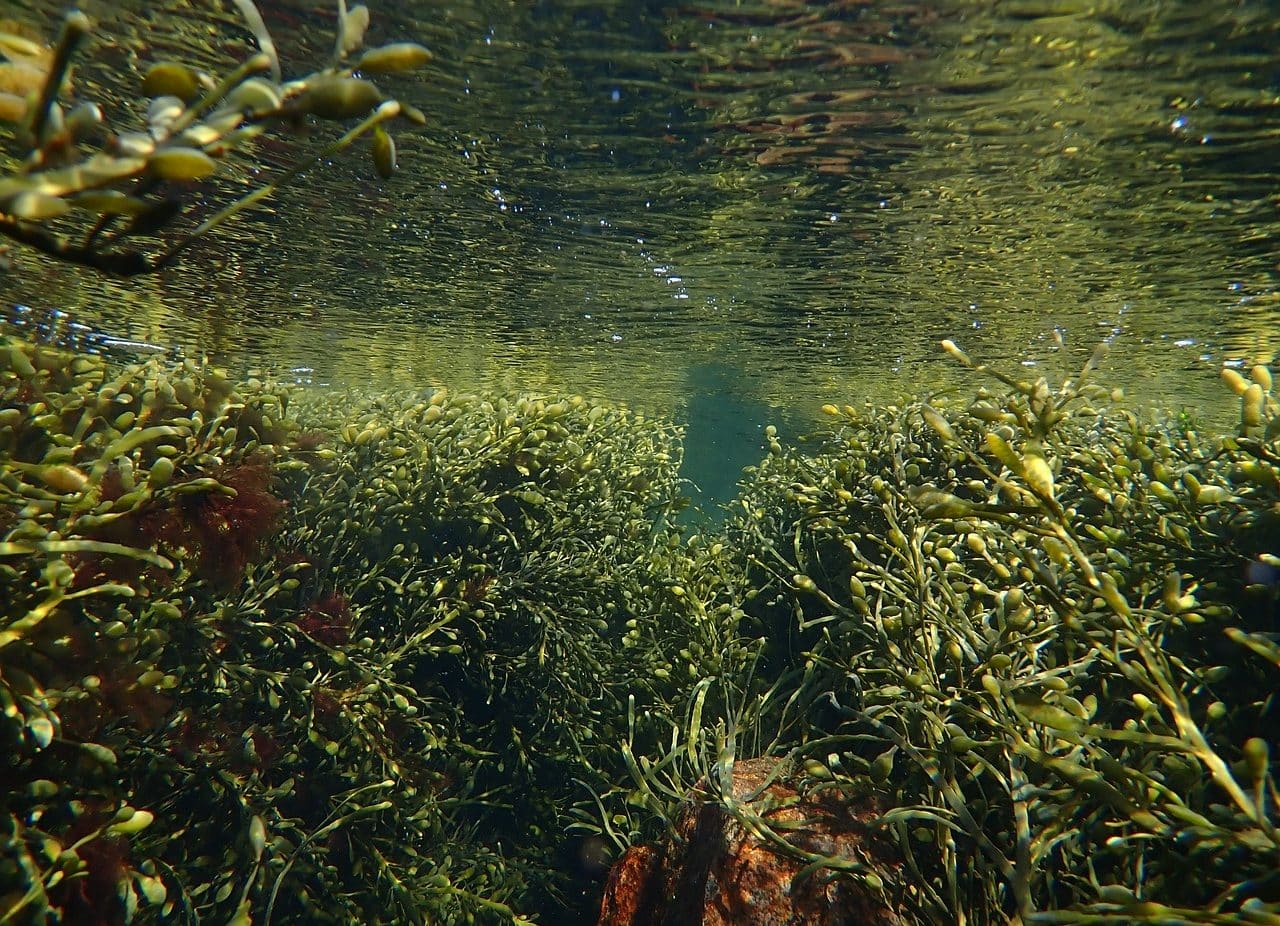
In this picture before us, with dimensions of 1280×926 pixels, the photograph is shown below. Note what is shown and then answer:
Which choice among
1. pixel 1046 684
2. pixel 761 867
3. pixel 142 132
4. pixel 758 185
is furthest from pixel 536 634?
pixel 758 185

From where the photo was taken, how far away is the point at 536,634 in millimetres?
5727

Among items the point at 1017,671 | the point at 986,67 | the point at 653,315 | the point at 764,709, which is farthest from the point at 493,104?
the point at 653,315

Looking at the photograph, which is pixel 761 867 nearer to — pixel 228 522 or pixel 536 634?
pixel 536 634

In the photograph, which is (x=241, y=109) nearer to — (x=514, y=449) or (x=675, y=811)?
(x=675, y=811)

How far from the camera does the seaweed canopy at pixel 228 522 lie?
408 centimetres

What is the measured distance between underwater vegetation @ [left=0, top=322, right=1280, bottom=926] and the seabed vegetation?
0.10 ft

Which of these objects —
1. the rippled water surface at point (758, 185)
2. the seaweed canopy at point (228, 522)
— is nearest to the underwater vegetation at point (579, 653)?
the seaweed canopy at point (228, 522)

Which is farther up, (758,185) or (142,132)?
(758,185)

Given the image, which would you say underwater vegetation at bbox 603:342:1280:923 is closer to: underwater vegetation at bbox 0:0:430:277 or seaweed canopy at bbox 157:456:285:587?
underwater vegetation at bbox 0:0:430:277

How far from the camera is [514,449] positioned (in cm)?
625

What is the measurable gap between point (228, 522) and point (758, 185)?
269 inches

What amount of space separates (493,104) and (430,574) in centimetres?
468

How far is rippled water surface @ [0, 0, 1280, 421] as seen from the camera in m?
5.45

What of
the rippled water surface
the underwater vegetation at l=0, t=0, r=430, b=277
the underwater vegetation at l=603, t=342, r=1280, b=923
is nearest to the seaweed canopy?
the underwater vegetation at l=0, t=0, r=430, b=277
